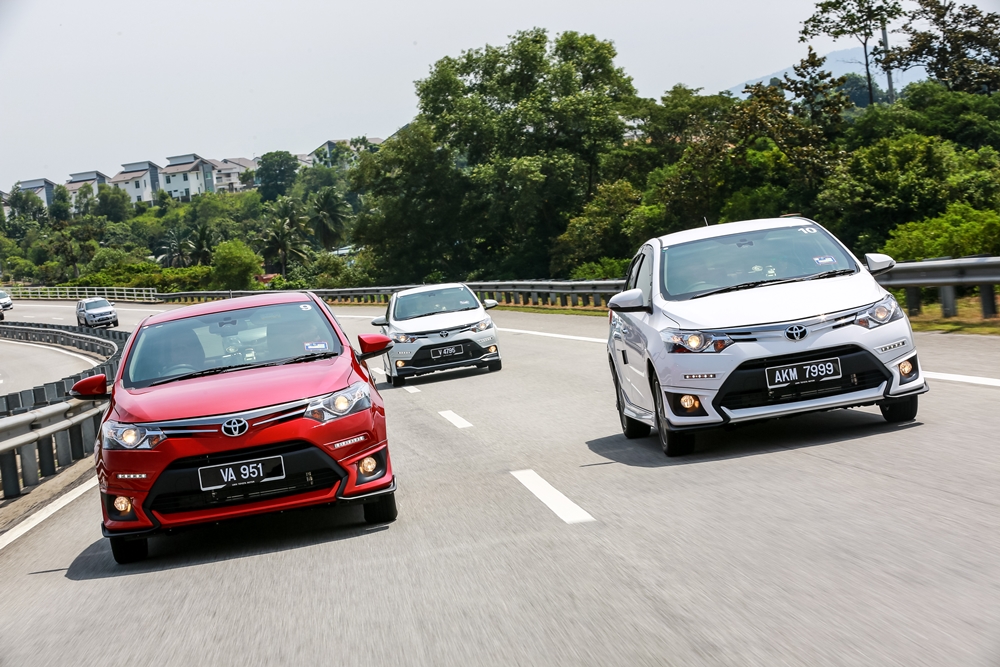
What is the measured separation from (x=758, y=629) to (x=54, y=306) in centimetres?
9922

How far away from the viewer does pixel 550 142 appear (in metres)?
66.4

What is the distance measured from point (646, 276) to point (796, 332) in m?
2.04

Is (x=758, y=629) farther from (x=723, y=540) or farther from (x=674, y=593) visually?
(x=723, y=540)

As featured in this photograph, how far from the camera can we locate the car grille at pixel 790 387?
26.1ft

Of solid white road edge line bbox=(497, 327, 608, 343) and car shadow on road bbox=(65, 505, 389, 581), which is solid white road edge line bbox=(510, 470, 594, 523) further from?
solid white road edge line bbox=(497, 327, 608, 343)

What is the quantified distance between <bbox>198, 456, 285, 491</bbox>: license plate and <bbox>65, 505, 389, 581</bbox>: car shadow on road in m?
0.26

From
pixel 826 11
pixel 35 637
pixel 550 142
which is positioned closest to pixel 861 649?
pixel 35 637

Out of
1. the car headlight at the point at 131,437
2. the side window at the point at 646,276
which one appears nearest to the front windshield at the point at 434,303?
the side window at the point at 646,276

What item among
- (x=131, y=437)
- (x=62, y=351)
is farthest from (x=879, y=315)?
(x=62, y=351)

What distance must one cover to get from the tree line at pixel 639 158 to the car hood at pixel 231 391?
20.1 m

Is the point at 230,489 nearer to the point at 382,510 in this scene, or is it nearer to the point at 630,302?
the point at 382,510

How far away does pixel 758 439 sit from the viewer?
9039 mm

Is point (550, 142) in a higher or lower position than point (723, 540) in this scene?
higher

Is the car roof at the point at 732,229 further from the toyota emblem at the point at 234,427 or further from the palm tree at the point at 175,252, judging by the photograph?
the palm tree at the point at 175,252
